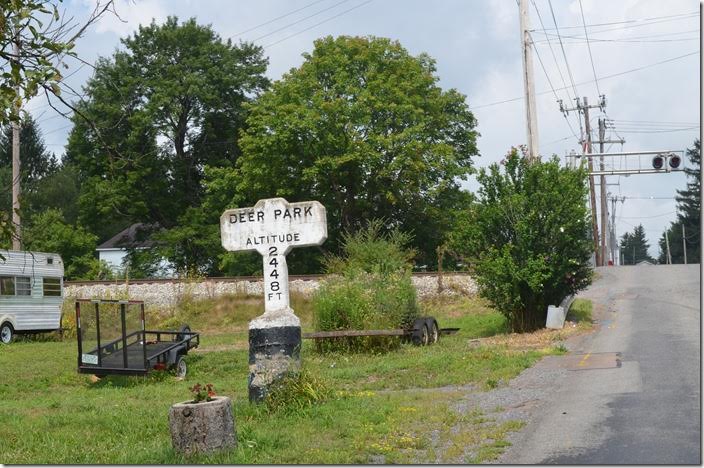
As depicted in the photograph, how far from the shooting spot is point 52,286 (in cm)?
Answer: 3431

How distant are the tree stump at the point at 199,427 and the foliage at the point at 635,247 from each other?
162m

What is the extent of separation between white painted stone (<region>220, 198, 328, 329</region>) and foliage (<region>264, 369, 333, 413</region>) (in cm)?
148

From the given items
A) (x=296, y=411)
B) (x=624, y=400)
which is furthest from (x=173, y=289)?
(x=624, y=400)

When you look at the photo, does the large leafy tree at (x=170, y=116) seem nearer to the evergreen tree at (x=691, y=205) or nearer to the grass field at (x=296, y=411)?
the grass field at (x=296, y=411)

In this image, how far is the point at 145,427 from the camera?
11.8 metres

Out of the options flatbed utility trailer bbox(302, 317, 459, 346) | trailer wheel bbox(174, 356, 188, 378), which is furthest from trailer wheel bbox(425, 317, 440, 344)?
trailer wheel bbox(174, 356, 188, 378)

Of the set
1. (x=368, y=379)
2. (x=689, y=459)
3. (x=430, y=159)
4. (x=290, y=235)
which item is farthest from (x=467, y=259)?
(x=430, y=159)

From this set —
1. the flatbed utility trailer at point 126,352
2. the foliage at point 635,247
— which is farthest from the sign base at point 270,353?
the foliage at point 635,247

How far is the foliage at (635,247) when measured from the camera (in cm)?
16662

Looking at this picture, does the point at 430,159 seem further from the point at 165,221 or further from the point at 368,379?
the point at 368,379

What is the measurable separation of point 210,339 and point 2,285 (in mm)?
7440

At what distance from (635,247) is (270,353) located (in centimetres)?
16458

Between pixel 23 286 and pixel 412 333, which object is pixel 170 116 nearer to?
pixel 23 286

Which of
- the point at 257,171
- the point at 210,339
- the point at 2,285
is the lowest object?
the point at 210,339
